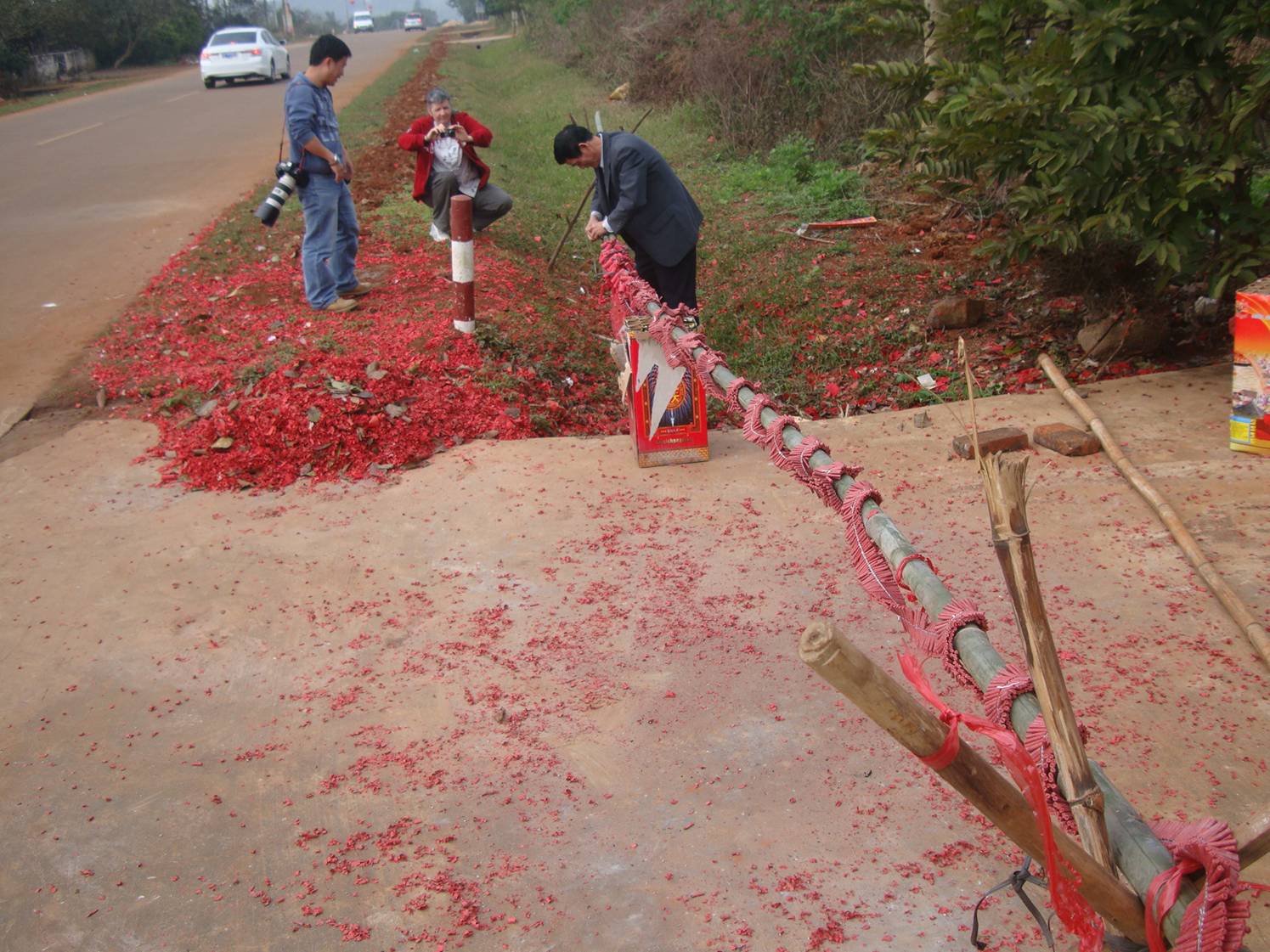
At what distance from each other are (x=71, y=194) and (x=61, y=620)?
9736 millimetres

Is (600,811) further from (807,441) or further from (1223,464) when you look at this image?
(1223,464)

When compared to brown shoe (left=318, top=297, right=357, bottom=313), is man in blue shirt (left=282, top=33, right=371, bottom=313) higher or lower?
higher

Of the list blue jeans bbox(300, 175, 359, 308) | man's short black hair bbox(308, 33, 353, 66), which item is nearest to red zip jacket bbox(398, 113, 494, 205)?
blue jeans bbox(300, 175, 359, 308)

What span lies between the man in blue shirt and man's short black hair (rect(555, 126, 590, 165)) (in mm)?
1983

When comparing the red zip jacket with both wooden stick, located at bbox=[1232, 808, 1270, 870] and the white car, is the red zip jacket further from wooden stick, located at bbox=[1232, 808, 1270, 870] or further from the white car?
the white car

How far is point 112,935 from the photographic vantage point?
2.84 meters

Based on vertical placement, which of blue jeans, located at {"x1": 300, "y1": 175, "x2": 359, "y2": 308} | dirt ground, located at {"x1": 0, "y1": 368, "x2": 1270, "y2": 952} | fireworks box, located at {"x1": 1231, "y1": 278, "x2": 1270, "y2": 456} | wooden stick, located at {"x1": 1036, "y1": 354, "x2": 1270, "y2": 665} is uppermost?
blue jeans, located at {"x1": 300, "y1": 175, "x2": 359, "y2": 308}

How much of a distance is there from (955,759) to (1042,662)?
21 cm

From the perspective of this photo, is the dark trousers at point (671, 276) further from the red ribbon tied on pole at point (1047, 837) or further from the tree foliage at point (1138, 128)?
the red ribbon tied on pole at point (1047, 837)

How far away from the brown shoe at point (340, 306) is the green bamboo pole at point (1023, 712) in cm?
589

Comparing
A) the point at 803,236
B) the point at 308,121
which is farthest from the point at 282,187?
the point at 803,236

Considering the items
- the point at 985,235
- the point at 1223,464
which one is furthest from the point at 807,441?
the point at 985,235

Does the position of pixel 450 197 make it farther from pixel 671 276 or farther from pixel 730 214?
pixel 730 214

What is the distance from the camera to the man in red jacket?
27.2 feet
